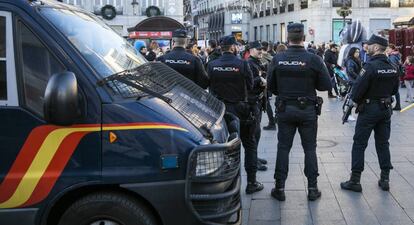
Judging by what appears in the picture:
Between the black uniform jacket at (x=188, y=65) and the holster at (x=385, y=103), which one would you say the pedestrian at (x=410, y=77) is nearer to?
the holster at (x=385, y=103)

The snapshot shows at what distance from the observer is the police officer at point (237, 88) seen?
5.92m

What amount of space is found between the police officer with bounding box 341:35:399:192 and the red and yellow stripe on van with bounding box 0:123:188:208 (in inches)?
130

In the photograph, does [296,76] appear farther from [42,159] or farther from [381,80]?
[42,159]

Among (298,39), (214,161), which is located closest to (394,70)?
(298,39)

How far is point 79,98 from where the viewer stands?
3342mm

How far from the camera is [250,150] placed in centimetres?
611

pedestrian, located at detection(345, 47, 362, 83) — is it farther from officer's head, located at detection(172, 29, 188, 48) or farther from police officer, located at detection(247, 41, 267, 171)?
officer's head, located at detection(172, 29, 188, 48)

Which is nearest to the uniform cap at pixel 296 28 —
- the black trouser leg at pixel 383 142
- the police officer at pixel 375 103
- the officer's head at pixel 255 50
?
the police officer at pixel 375 103

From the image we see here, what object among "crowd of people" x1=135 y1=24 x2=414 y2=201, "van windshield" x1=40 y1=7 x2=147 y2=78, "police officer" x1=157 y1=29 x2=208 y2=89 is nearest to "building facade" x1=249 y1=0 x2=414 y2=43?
"police officer" x1=157 y1=29 x2=208 y2=89

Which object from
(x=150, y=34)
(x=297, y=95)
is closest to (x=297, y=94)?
(x=297, y=95)

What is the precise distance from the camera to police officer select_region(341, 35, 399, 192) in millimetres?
5832

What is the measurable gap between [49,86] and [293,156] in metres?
5.43

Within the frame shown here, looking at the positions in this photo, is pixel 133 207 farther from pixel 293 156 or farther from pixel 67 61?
pixel 293 156

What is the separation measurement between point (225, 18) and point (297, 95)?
7001 cm
